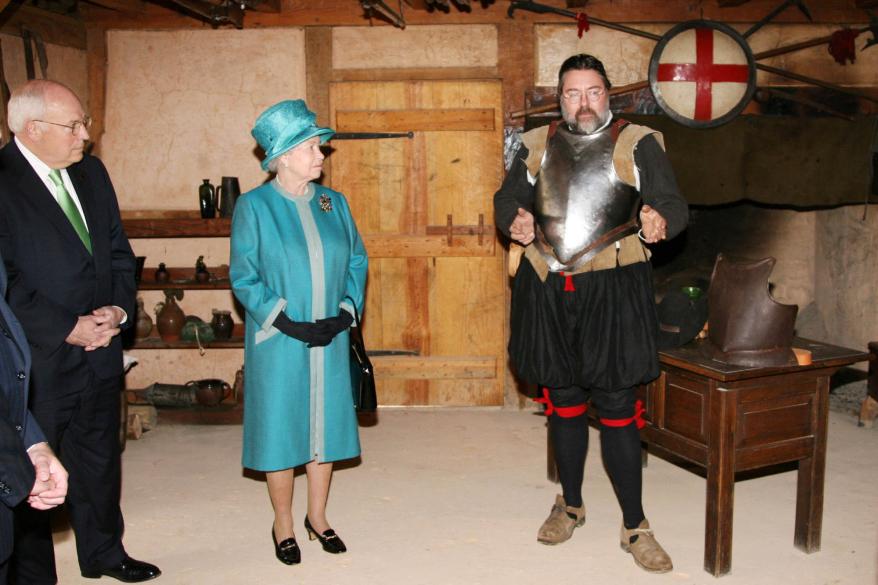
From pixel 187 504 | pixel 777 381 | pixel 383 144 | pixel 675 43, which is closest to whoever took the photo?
pixel 777 381

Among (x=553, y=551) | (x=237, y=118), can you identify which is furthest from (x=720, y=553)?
(x=237, y=118)

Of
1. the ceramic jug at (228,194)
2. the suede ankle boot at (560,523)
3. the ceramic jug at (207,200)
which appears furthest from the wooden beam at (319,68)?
the suede ankle boot at (560,523)

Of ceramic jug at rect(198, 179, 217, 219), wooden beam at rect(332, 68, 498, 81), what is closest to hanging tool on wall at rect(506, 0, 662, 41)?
wooden beam at rect(332, 68, 498, 81)

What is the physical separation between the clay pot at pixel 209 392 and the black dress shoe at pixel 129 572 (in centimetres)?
202

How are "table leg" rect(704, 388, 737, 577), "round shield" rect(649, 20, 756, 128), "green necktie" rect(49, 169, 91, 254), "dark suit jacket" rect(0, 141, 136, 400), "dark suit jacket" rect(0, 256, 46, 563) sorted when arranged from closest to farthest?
"dark suit jacket" rect(0, 256, 46, 563) → "dark suit jacket" rect(0, 141, 136, 400) → "green necktie" rect(49, 169, 91, 254) → "table leg" rect(704, 388, 737, 577) → "round shield" rect(649, 20, 756, 128)

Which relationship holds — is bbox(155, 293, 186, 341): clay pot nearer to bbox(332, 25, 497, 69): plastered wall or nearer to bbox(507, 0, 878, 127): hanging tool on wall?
bbox(332, 25, 497, 69): plastered wall

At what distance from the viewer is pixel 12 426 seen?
69.5 inches

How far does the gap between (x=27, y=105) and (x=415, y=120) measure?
279cm

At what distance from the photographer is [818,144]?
17.0ft

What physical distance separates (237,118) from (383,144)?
2.93 feet

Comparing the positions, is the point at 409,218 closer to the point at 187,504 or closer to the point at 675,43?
the point at 675,43

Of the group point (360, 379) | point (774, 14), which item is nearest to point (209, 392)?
point (360, 379)

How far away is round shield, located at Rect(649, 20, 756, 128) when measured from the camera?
16.5 ft

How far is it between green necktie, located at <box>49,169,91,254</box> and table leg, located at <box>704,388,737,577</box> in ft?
7.10
